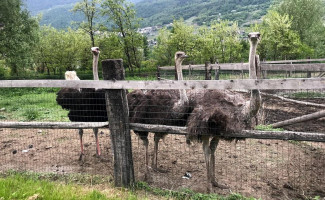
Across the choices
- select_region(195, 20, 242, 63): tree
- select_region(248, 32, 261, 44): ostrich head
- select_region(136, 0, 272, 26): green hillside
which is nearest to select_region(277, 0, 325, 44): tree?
select_region(195, 20, 242, 63): tree

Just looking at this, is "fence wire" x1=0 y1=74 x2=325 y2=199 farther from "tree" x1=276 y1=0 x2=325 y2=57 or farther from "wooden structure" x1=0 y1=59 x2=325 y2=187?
"tree" x1=276 y1=0 x2=325 y2=57

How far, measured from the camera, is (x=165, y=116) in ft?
14.0

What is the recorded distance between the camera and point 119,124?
387cm

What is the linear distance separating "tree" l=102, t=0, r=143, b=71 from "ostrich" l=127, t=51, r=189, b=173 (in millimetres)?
24534

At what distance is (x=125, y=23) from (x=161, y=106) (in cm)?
2607

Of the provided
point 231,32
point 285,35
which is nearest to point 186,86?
point 285,35

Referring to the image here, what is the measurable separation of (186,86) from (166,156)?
2699mm

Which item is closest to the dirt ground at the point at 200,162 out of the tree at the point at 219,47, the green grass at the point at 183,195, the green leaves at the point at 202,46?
the green grass at the point at 183,195

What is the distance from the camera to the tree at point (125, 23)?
93.1 feet

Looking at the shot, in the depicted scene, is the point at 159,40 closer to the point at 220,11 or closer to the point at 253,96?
the point at 253,96

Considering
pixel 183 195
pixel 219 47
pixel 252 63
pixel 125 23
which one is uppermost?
pixel 125 23

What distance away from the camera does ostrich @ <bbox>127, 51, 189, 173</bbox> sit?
4.10m

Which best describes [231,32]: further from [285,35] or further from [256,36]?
[256,36]

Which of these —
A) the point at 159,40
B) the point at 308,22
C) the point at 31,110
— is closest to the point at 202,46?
the point at 159,40
